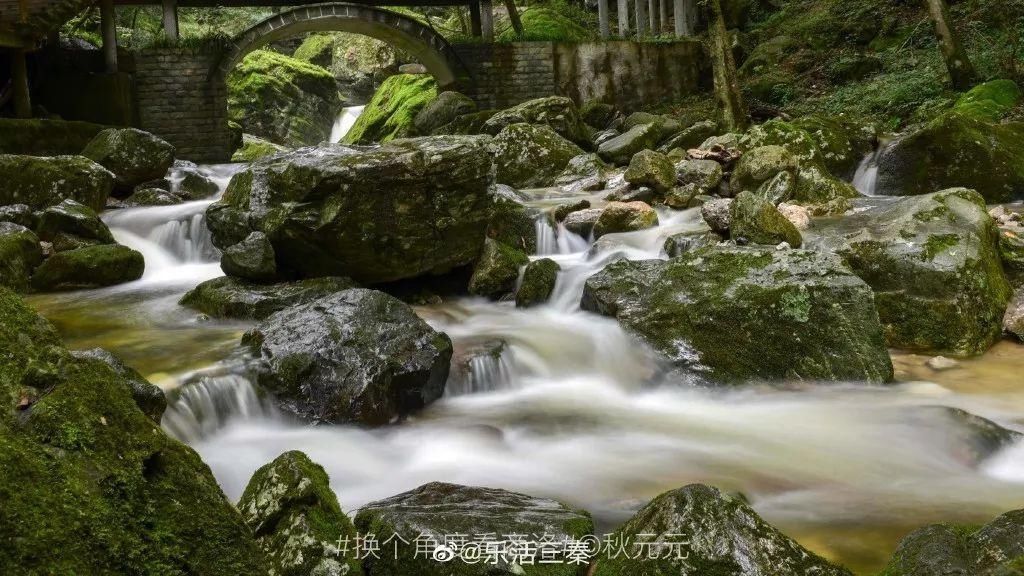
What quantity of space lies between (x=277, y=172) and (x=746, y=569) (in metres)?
5.89

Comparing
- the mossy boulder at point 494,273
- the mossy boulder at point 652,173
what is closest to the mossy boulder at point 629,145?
the mossy boulder at point 652,173

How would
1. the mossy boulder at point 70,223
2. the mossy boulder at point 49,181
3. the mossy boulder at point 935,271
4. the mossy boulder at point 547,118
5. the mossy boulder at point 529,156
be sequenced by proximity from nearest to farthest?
1. the mossy boulder at point 935,271
2. the mossy boulder at point 70,223
3. the mossy boulder at point 49,181
4. the mossy boulder at point 529,156
5. the mossy boulder at point 547,118

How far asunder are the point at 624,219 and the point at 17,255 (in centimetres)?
625

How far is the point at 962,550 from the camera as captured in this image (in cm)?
234

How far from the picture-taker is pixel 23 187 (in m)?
9.43

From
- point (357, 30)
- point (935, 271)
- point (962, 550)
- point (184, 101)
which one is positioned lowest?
point (962, 550)

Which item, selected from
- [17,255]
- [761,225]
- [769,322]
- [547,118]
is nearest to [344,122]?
[547,118]

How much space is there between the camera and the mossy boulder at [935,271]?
5914 mm

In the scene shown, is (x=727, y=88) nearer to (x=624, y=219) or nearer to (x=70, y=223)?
(x=624, y=219)

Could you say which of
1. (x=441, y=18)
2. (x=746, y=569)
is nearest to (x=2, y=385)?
(x=746, y=569)

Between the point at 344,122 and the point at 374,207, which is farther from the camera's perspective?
the point at 344,122

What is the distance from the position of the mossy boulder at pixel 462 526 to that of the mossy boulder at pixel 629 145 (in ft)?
38.0

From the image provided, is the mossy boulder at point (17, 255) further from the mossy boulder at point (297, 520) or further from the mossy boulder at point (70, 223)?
the mossy boulder at point (297, 520)

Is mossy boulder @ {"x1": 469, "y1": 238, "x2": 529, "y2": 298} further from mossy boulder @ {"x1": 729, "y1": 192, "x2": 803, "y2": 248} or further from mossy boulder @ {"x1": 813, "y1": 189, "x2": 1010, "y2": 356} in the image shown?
mossy boulder @ {"x1": 813, "y1": 189, "x2": 1010, "y2": 356}
